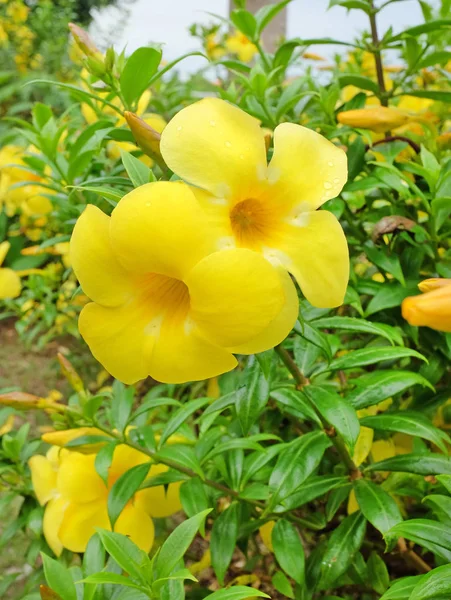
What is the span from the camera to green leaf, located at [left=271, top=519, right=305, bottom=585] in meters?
0.93

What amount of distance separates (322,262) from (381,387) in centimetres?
36

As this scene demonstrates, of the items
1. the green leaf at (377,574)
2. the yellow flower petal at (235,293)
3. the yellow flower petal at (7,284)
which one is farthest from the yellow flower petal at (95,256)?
the yellow flower petal at (7,284)

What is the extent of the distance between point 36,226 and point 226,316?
7.50 feet

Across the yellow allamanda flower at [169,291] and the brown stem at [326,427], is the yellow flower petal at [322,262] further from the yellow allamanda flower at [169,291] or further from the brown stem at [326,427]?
the brown stem at [326,427]

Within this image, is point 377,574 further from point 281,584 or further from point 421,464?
point 421,464

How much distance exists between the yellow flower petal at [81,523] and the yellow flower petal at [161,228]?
0.71m

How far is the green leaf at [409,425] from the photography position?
91 cm

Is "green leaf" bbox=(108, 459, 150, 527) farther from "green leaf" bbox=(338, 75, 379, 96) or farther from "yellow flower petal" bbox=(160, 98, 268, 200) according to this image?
"green leaf" bbox=(338, 75, 379, 96)

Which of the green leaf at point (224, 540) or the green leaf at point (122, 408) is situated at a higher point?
the green leaf at point (122, 408)

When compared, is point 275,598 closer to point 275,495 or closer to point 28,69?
point 275,495

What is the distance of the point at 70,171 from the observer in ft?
3.75


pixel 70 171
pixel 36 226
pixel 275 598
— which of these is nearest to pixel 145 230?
pixel 70 171

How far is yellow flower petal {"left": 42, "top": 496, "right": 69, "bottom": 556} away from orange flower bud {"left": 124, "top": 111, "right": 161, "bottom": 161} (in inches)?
31.5

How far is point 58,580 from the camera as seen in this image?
76cm
